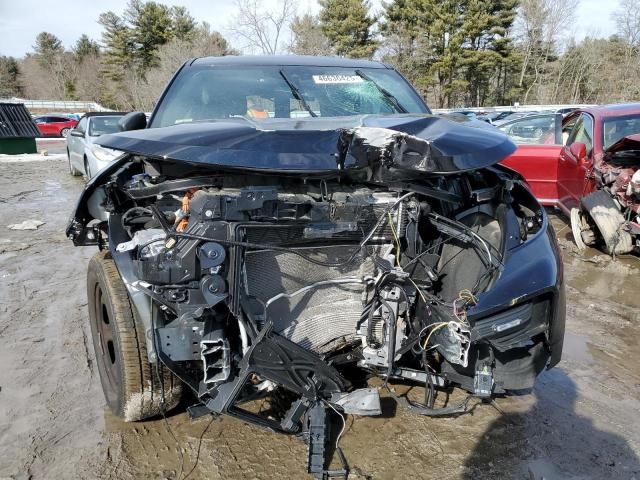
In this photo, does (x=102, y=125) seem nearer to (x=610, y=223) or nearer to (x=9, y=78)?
(x=610, y=223)

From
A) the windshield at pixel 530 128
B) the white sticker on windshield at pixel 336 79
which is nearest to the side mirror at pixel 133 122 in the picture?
the white sticker on windshield at pixel 336 79

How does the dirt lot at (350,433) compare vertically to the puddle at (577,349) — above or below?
above

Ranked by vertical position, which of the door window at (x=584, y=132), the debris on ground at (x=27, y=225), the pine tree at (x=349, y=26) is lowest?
the debris on ground at (x=27, y=225)

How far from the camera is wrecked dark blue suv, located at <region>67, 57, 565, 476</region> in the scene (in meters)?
1.93

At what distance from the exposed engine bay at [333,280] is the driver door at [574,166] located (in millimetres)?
3806

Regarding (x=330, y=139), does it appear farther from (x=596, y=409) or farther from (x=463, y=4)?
(x=463, y=4)

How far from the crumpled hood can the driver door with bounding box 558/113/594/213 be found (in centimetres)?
404

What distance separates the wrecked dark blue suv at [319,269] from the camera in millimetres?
1935

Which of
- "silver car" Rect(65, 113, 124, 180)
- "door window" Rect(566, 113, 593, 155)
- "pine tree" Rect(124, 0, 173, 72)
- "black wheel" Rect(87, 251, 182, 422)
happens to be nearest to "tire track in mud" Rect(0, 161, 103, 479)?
"black wheel" Rect(87, 251, 182, 422)

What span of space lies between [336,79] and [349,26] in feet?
119

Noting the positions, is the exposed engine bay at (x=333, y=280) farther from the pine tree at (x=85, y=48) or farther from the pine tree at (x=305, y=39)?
the pine tree at (x=85, y=48)

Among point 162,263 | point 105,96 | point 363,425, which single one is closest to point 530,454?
point 363,425

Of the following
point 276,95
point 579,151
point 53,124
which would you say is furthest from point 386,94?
point 53,124

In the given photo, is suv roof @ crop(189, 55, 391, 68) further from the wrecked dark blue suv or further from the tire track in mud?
the tire track in mud
